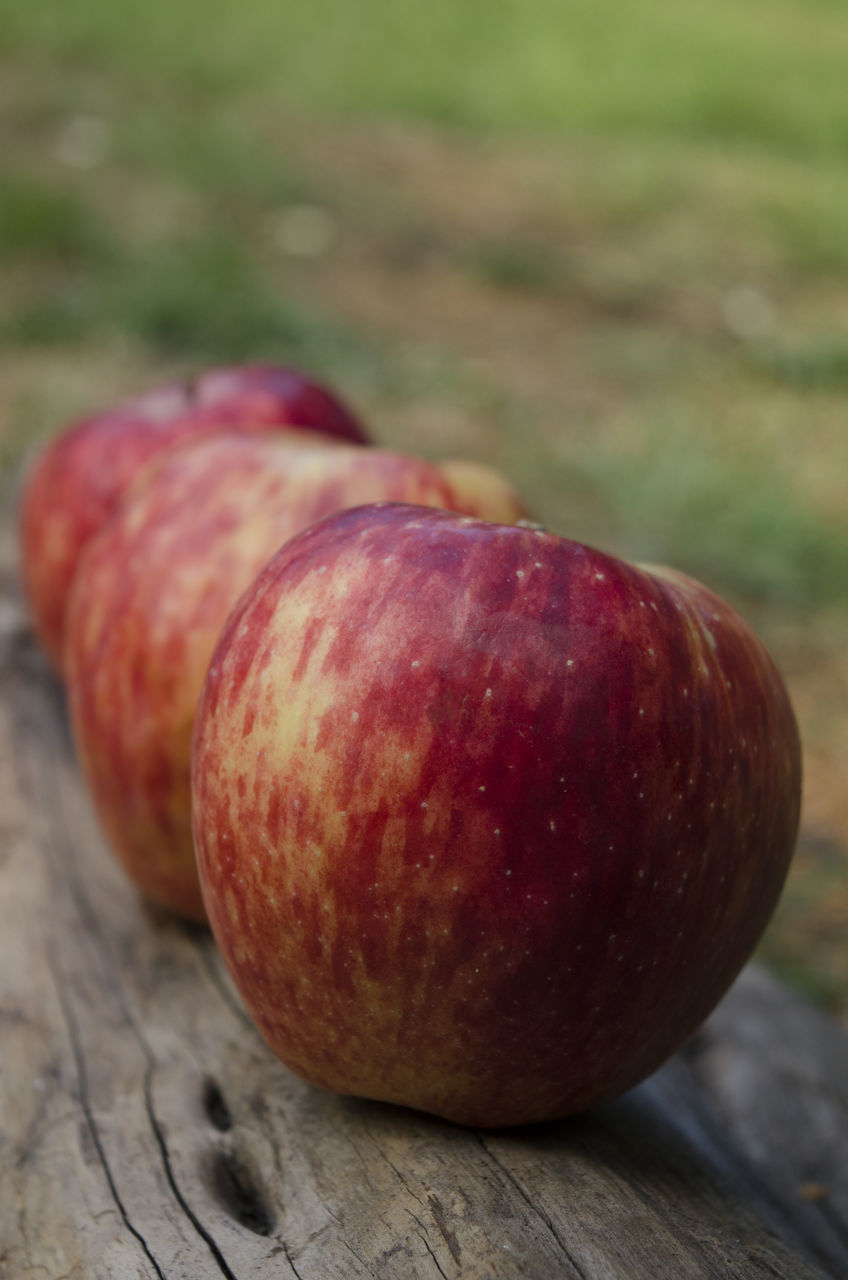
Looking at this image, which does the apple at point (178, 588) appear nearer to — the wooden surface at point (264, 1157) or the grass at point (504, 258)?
the wooden surface at point (264, 1157)

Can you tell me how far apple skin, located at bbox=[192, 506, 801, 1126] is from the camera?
0.83 m

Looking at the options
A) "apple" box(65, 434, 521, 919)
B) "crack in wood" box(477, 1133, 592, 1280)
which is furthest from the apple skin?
"apple" box(65, 434, 521, 919)

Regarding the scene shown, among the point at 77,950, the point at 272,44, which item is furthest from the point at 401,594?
the point at 272,44

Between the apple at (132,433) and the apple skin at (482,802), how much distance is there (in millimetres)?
675

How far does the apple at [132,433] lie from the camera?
158 cm

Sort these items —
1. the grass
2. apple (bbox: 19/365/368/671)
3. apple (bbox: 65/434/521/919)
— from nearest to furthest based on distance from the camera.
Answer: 1. apple (bbox: 65/434/521/919)
2. apple (bbox: 19/365/368/671)
3. the grass

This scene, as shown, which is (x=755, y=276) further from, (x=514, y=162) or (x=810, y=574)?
(x=810, y=574)

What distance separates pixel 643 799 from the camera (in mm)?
842

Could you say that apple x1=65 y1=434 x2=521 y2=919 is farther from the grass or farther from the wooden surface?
the grass

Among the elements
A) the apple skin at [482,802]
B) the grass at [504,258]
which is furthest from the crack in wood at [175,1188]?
the grass at [504,258]

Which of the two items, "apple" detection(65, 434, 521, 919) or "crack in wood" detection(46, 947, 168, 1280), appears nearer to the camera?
"crack in wood" detection(46, 947, 168, 1280)

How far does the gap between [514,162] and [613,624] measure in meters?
6.20

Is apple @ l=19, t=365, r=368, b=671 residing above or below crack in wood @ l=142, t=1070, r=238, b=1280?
above

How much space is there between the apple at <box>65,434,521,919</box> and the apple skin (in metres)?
0.25
